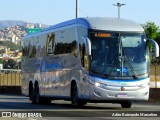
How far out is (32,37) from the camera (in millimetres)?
31594

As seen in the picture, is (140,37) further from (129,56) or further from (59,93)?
(59,93)

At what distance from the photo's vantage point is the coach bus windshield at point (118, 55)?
872 inches

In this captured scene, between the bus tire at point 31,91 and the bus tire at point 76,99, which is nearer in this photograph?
the bus tire at point 76,99

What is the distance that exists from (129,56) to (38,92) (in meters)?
9.06

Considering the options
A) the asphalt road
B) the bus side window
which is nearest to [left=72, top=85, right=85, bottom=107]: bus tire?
the asphalt road

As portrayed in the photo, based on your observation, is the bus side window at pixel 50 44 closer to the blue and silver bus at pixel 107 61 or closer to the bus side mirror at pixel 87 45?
the blue and silver bus at pixel 107 61

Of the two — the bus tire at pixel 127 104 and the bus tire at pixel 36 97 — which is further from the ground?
the bus tire at pixel 127 104

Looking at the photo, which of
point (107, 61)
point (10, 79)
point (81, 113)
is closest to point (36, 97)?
point (107, 61)

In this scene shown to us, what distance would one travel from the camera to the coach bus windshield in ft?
72.6

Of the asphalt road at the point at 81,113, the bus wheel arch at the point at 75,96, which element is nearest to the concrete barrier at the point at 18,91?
the asphalt road at the point at 81,113

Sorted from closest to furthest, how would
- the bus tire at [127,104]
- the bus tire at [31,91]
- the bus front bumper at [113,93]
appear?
1. the bus front bumper at [113,93]
2. the bus tire at [127,104]
3. the bus tire at [31,91]

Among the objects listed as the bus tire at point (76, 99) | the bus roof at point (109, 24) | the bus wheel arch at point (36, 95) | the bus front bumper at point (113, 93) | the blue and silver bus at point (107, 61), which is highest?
the bus roof at point (109, 24)

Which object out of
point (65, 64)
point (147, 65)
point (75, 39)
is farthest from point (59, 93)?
point (147, 65)

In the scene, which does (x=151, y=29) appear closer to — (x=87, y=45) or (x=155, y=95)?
(x=155, y=95)
